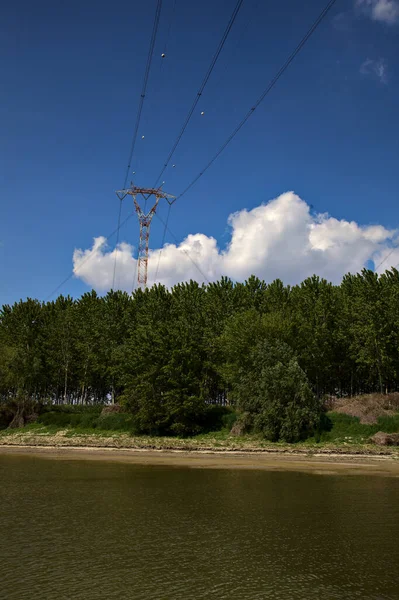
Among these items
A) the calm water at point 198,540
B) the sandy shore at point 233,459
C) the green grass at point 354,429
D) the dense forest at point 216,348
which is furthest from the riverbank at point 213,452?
the calm water at point 198,540

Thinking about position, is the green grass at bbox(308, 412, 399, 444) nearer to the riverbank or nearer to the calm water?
the riverbank

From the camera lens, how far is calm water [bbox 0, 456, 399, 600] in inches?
474

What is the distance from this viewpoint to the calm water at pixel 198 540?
39.5 feet

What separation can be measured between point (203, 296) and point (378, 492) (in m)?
59.7

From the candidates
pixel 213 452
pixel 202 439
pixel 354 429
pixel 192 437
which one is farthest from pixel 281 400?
pixel 192 437

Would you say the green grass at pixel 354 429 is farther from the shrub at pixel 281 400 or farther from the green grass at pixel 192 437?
the shrub at pixel 281 400

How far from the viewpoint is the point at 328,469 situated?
3738 centimetres

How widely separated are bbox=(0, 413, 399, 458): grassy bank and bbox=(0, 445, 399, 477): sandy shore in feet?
8.53

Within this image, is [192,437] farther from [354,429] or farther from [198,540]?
[198,540]

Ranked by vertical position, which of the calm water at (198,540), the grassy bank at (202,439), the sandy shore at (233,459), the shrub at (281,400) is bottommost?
the calm water at (198,540)

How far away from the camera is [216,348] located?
2928 inches

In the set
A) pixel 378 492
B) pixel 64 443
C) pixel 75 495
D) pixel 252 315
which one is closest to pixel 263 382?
pixel 252 315

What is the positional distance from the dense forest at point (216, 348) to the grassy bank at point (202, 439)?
246 centimetres

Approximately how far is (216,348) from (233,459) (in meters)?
31.0
